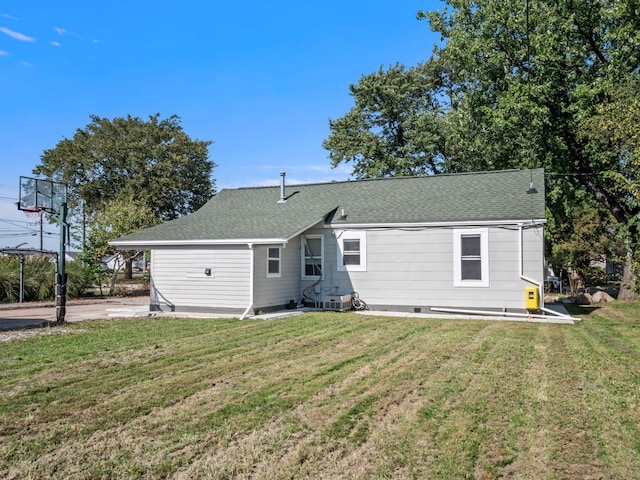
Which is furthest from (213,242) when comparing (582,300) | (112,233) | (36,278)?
(582,300)

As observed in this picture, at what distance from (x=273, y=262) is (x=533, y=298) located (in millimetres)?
7238

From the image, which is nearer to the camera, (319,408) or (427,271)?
(319,408)

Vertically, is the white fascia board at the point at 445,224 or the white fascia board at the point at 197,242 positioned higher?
the white fascia board at the point at 445,224

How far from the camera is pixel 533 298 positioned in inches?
483

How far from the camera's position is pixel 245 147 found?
940 inches

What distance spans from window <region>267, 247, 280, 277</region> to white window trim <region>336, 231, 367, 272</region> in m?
1.96

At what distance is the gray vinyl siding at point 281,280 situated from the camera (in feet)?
43.9

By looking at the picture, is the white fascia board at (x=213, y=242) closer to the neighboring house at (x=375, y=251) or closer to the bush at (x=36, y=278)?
the neighboring house at (x=375, y=251)

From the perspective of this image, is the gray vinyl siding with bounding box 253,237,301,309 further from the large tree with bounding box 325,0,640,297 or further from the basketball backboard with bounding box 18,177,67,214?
the large tree with bounding box 325,0,640,297

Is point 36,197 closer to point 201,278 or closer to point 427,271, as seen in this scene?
point 201,278

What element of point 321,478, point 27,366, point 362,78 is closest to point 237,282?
point 27,366

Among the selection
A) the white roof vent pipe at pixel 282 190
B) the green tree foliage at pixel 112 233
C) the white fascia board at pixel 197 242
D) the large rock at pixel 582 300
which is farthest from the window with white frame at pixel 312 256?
the green tree foliage at pixel 112 233

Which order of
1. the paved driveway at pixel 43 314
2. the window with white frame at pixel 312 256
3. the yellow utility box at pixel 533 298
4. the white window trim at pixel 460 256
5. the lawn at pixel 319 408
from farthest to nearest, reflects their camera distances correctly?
the window with white frame at pixel 312 256 < the white window trim at pixel 460 256 < the yellow utility box at pixel 533 298 < the paved driveway at pixel 43 314 < the lawn at pixel 319 408

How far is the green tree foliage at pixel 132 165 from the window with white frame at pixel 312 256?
21.3 metres
